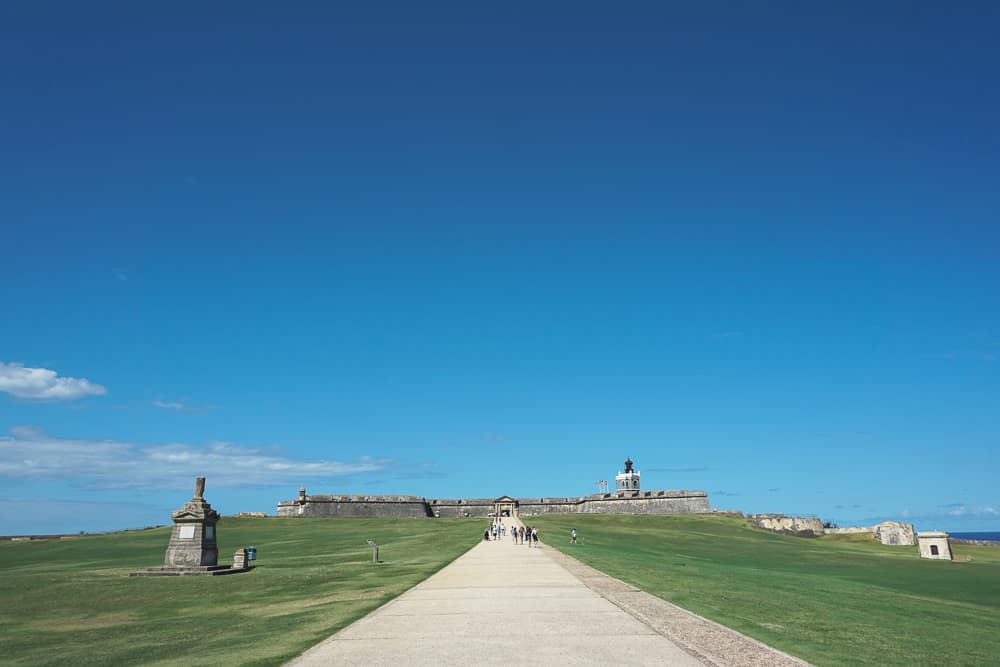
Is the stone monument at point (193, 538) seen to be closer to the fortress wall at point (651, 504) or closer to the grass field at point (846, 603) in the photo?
the grass field at point (846, 603)

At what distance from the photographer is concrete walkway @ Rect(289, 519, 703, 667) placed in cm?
920

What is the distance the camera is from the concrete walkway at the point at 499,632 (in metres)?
9.20

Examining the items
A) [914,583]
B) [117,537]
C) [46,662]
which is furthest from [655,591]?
[117,537]

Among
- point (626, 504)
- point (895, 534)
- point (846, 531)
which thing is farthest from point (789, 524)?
point (626, 504)

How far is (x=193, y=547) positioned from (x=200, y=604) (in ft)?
33.7

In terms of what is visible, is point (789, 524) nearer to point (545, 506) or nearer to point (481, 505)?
point (545, 506)

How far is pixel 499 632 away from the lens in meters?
11.0

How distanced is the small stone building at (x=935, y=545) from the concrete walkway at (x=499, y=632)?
4730 centimetres

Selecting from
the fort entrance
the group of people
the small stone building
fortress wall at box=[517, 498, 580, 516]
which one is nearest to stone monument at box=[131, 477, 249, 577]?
the group of people

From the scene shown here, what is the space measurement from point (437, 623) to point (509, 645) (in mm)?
2578

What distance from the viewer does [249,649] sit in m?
10.8

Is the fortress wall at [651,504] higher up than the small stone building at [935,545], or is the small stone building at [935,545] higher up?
the fortress wall at [651,504]

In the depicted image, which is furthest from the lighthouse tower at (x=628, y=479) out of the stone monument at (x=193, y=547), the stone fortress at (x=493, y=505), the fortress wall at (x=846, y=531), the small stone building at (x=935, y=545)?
the stone monument at (x=193, y=547)

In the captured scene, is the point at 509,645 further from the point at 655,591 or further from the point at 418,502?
the point at 418,502
